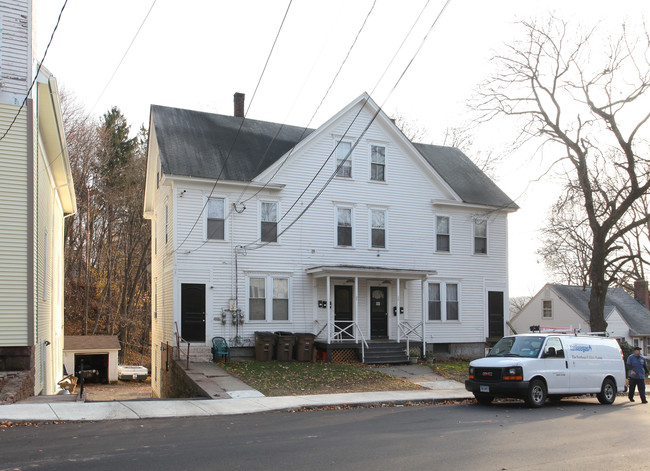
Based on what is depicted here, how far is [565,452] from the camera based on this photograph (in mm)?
8875

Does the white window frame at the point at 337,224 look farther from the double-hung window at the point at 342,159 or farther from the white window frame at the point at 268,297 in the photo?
the white window frame at the point at 268,297

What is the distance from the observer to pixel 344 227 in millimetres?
24469

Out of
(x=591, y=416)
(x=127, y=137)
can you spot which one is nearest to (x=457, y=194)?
(x=591, y=416)

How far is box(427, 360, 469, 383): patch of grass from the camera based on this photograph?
67.2 feet

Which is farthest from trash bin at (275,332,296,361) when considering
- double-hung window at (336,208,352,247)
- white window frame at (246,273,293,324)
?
double-hung window at (336,208,352,247)

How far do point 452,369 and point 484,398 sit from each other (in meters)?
6.82

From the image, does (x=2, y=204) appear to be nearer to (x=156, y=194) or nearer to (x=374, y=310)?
(x=156, y=194)

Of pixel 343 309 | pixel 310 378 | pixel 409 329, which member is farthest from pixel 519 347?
pixel 343 309

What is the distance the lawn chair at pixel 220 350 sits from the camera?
21.2 metres

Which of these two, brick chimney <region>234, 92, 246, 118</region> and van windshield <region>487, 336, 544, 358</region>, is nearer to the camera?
van windshield <region>487, 336, 544, 358</region>

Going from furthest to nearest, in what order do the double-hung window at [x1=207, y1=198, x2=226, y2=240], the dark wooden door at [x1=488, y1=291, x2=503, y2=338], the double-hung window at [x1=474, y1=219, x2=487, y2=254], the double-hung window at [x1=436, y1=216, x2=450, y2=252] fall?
1. the dark wooden door at [x1=488, y1=291, x2=503, y2=338]
2. the double-hung window at [x1=474, y1=219, x2=487, y2=254]
3. the double-hung window at [x1=436, y1=216, x2=450, y2=252]
4. the double-hung window at [x1=207, y1=198, x2=226, y2=240]

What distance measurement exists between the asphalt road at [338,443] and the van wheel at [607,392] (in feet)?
10.1

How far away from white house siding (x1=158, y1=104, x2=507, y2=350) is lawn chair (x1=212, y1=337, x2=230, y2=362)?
46cm

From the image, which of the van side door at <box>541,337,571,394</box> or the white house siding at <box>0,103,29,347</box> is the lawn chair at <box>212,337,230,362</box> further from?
the van side door at <box>541,337,571,394</box>
